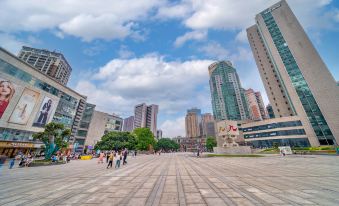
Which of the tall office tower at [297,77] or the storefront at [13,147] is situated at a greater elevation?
the tall office tower at [297,77]

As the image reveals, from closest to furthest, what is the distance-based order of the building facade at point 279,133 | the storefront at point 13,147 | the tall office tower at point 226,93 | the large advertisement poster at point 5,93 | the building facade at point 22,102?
1. the large advertisement poster at point 5,93
2. the building facade at point 22,102
3. the storefront at point 13,147
4. the building facade at point 279,133
5. the tall office tower at point 226,93

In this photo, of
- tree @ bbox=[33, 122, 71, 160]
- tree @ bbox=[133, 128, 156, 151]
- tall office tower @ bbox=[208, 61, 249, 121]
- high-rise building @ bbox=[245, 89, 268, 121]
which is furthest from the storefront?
high-rise building @ bbox=[245, 89, 268, 121]

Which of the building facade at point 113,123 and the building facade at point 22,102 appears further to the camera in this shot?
the building facade at point 113,123

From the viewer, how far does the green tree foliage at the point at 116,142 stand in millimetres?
57312

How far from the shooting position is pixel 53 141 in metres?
25.5

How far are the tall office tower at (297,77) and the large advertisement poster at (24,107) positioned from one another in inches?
3752

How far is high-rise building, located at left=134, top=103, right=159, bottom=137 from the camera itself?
172 meters

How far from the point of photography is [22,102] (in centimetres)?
3409

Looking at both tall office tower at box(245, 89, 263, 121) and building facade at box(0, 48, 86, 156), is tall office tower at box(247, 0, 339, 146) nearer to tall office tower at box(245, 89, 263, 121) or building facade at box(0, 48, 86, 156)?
tall office tower at box(245, 89, 263, 121)

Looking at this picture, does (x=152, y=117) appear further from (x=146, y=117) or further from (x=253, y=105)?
(x=253, y=105)

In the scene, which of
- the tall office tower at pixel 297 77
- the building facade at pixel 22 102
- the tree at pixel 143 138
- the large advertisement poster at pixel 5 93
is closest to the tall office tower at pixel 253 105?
the tall office tower at pixel 297 77

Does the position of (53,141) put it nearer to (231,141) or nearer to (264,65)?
(231,141)

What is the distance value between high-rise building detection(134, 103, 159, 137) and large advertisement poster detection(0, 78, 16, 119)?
141 metres

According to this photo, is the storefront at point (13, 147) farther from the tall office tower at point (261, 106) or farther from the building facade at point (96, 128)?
the tall office tower at point (261, 106)
